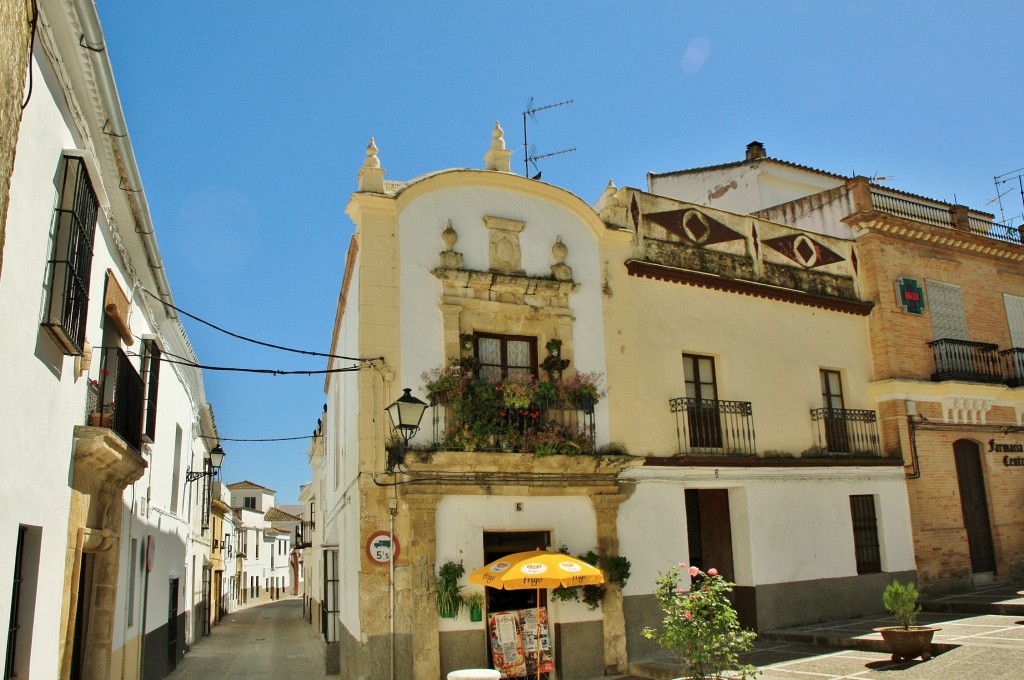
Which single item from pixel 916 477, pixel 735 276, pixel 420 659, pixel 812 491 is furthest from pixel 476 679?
pixel 916 477

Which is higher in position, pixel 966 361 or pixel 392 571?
pixel 966 361

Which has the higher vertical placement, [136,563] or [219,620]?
[136,563]

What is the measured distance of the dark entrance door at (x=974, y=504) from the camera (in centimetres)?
1558

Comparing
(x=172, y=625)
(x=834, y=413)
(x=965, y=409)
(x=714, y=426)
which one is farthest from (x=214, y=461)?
(x=965, y=409)

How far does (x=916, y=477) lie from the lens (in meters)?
15.0

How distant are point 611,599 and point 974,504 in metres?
8.74

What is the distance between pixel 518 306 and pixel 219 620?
2721 centimetres

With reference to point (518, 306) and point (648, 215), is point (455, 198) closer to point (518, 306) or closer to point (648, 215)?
point (518, 306)

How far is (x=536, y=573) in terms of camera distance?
32.2 feet

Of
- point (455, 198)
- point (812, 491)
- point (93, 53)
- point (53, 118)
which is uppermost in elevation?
point (455, 198)

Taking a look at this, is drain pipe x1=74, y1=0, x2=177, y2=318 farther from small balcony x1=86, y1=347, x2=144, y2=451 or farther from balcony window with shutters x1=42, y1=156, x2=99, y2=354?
small balcony x1=86, y1=347, x2=144, y2=451

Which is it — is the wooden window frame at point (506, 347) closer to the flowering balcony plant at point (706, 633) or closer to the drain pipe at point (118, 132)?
the drain pipe at point (118, 132)

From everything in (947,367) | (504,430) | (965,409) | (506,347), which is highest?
(947,367)

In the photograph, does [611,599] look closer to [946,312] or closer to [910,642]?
[910,642]
